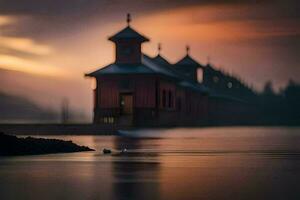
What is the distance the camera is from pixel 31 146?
23.1 meters

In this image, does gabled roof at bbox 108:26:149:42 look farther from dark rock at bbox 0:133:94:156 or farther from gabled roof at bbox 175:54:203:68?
dark rock at bbox 0:133:94:156

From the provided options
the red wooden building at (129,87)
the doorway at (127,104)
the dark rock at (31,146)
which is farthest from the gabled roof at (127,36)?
the dark rock at (31,146)

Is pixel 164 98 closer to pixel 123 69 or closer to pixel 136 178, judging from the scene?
pixel 123 69

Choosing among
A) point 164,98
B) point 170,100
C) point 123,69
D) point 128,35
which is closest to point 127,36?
point 128,35

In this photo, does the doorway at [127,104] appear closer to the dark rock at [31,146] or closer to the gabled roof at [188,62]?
the gabled roof at [188,62]

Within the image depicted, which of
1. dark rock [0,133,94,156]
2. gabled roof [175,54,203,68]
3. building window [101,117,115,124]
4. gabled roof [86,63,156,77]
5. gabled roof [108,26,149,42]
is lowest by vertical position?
dark rock [0,133,94,156]

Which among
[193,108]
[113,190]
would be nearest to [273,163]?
[113,190]

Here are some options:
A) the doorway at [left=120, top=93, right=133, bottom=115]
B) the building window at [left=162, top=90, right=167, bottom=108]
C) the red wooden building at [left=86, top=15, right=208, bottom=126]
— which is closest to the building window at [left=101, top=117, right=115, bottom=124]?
the red wooden building at [left=86, top=15, right=208, bottom=126]

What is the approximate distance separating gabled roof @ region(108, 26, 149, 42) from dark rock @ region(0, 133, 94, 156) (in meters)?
36.5

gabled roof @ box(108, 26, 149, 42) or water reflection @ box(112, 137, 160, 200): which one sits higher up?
gabled roof @ box(108, 26, 149, 42)

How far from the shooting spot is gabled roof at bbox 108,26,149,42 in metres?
60.5

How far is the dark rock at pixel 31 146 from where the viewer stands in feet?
73.6

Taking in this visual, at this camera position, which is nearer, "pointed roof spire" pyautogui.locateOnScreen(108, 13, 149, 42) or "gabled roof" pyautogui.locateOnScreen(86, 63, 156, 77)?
"gabled roof" pyautogui.locateOnScreen(86, 63, 156, 77)

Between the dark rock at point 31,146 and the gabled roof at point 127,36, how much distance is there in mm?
36512
